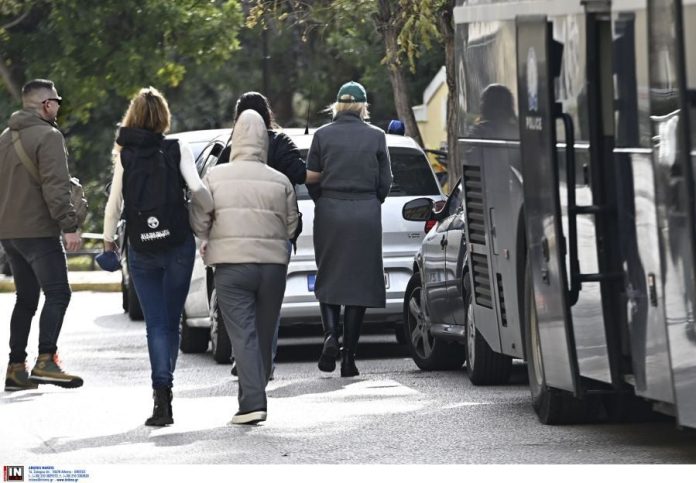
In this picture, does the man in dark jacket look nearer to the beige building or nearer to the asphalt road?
the asphalt road

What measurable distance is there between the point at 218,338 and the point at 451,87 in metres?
6.59

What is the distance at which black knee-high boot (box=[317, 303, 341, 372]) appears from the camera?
13836 millimetres

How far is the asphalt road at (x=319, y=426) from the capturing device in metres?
9.52

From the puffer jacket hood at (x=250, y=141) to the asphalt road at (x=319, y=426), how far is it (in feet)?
4.66

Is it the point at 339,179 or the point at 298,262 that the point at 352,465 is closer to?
the point at 339,179

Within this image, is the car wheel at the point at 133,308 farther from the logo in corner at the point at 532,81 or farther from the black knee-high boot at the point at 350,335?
the logo in corner at the point at 532,81

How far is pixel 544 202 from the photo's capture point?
9.87 meters

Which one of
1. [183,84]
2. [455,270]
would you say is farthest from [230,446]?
[183,84]

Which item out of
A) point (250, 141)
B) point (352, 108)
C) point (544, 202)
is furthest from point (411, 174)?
point (544, 202)

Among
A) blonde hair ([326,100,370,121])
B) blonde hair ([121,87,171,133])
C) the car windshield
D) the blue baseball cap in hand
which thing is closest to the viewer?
blonde hair ([121,87,171,133])

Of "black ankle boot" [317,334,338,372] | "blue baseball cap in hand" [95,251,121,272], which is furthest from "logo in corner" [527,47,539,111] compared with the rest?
"black ankle boot" [317,334,338,372]

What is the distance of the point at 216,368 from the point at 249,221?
14.0 feet

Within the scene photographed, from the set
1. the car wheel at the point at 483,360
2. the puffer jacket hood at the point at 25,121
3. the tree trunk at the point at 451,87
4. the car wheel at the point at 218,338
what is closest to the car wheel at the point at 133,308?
the tree trunk at the point at 451,87

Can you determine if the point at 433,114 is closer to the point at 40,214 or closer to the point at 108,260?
the point at 40,214
